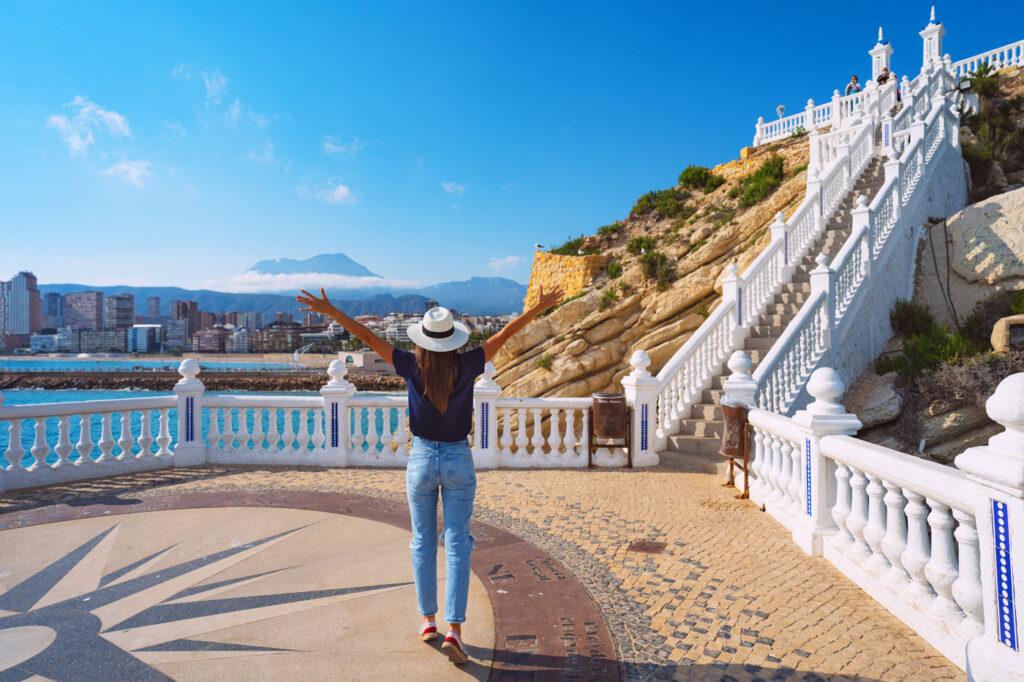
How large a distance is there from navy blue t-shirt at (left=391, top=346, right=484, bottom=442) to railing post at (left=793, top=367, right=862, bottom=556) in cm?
307

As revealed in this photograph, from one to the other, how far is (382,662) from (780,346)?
7.54 meters

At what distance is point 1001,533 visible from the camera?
2375mm

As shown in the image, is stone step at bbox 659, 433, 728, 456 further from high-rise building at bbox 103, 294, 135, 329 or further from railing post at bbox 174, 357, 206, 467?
high-rise building at bbox 103, 294, 135, 329

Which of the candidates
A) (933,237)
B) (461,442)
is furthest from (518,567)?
(933,237)

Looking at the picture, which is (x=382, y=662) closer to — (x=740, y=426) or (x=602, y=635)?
(x=602, y=635)

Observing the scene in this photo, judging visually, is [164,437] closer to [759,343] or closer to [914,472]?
[914,472]

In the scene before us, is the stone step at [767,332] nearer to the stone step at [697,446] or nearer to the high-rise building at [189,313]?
the stone step at [697,446]

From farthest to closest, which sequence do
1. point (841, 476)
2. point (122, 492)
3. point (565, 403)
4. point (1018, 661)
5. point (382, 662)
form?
point (565, 403) → point (122, 492) → point (841, 476) → point (382, 662) → point (1018, 661)

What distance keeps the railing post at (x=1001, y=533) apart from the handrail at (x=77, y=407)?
8.27m

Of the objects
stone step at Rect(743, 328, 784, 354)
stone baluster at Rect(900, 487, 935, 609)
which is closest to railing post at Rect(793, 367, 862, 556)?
stone baluster at Rect(900, 487, 935, 609)

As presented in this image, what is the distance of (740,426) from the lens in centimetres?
646

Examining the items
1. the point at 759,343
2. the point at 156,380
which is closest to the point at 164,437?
the point at 759,343

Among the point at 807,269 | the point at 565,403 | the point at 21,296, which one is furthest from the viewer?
the point at 21,296

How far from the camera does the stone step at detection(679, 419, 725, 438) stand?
8.18 metres
